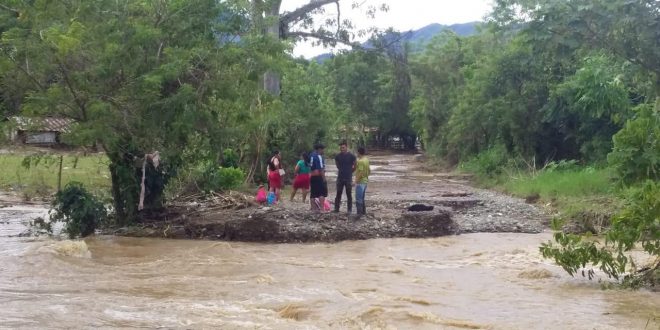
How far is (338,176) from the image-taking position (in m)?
15.6

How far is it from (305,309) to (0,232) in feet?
30.4

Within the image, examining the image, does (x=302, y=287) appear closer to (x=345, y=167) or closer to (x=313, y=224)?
(x=313, y=224)

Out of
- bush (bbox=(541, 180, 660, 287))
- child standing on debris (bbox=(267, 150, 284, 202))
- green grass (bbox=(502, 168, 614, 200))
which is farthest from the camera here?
green grass (bbox=(502, 168, 614, 200))

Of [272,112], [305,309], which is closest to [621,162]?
[272,112]

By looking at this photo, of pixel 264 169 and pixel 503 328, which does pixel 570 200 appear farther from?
pixel 503 328

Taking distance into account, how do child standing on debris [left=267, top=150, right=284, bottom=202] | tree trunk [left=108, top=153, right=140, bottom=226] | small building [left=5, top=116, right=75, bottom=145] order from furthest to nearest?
1. child standing on debris [left=267, top=150, right=284, bottom=202]
2. tree trunk [left=108, top=153, right=140, bottom=226]
3. small building [left=5, top=116, right=75, bottom=145]

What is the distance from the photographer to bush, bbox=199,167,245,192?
60.8 ft

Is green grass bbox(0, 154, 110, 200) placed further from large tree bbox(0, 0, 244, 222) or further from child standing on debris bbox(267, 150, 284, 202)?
large tree bbox(0, 0, 244, 222)

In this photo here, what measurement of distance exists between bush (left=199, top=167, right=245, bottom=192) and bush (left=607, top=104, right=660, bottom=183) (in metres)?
9.13

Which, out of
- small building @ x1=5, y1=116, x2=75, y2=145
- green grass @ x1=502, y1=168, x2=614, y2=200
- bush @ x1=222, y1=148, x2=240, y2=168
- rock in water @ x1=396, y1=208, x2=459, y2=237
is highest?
small building @ x1=5, y1=116, x2=75, y2=145

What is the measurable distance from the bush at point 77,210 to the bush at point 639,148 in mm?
9980

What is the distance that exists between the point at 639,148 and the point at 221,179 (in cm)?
1011

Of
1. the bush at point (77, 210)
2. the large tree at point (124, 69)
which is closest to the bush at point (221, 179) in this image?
the large tree at point (124, 69)

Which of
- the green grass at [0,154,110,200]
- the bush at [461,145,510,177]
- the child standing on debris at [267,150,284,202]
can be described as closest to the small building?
the child standing on debris at [267,150,284,202]
